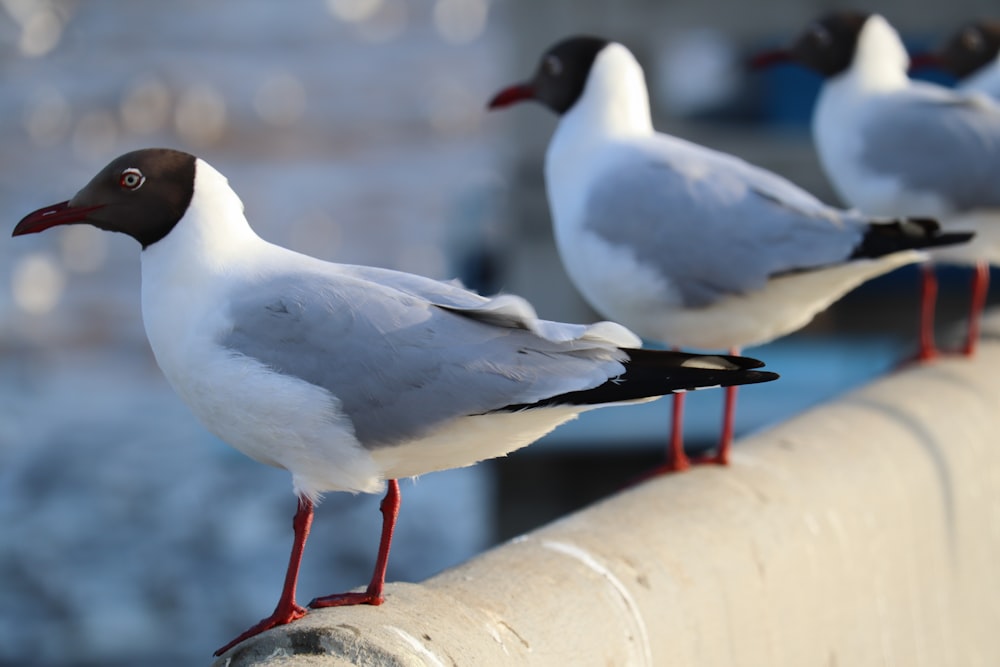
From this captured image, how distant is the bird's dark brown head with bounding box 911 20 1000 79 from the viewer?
257 inches

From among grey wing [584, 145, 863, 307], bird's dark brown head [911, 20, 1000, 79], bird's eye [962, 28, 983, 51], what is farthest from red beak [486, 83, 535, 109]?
bird's eye [962, 28, 983, 51]

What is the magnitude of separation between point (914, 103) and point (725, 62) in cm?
887

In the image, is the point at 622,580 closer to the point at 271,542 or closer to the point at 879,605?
the point at 879,605

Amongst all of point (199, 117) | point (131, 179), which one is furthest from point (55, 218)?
point (199, 117)

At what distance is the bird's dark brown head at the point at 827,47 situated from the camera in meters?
5.45

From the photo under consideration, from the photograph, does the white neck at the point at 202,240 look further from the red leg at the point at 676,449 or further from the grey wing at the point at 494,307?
the red leg at the point at 676,449

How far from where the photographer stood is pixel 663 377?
250cm

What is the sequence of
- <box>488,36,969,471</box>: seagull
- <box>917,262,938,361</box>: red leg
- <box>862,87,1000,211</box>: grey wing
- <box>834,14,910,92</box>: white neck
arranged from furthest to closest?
<box>834,14,910,92</box>: white neck
<box>917,262,938,361</box>: red leg
<box>862,87,1000,211</box>: grey wing
<box>488,36,969,471</box>: seagull

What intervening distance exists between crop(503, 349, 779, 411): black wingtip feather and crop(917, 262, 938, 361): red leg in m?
→ 2.95

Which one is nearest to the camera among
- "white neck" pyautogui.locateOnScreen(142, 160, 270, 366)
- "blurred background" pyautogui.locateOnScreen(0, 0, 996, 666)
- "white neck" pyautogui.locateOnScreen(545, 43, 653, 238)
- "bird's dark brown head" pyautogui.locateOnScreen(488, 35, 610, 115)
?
"white neck" pyautogui.locateOnScreen(142, 160, 270, 366)

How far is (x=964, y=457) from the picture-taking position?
419 centimetres

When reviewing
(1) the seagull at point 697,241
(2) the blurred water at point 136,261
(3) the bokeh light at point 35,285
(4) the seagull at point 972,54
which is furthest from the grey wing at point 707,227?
(3) the bokeh light at point 35,285

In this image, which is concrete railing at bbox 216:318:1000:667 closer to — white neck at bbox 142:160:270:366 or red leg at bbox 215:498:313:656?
red leg at bbox 215:498:313:656

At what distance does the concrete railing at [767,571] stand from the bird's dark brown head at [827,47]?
4.51 ft
